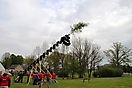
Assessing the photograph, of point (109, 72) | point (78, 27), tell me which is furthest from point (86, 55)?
point (78, 27)

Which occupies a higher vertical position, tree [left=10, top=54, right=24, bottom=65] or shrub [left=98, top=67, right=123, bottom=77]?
tree [left=10, top=54, right=24, bottom=65]

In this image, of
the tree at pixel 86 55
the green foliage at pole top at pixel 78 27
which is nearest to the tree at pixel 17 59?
the tree at pixel 86 55

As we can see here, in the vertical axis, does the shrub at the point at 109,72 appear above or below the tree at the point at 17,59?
below

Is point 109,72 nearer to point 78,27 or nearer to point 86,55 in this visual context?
point 86,55

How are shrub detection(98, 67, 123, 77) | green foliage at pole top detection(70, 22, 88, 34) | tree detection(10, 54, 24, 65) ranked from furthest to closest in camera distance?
tree detection(10, 54, 24, 65) < shrub detection(98, 67, 123, 77) < green foliage at pole top detection(70, 22, 88, 34)

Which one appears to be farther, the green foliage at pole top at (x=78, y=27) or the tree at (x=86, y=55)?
the tree at (x=86, y=55)

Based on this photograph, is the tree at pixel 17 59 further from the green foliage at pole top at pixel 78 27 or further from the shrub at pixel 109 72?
the green foliage at pole top at pixel 78 27

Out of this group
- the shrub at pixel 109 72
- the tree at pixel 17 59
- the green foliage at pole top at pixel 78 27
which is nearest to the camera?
the green foliage at pole top at pixel 78 27

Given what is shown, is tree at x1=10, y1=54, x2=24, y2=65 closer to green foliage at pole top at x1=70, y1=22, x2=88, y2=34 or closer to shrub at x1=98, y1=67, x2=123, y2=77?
shrub at x1=98, y1=67, x2=123, y2=77

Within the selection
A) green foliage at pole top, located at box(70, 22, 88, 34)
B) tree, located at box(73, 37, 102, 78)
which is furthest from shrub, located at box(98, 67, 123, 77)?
green foliage at pole top, located at box(70, 22, 88, 34)

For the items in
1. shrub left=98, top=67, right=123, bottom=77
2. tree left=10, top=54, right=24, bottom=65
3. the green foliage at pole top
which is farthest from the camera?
tree left=10, top=54, right=24, bottom=65

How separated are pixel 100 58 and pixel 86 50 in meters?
5.55

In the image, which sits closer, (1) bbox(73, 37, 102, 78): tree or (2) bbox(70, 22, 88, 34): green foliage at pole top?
(2) bbox(70, 22, 88, 34): green foliage at pole top

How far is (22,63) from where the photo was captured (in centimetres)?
10038
